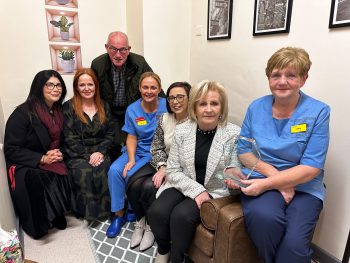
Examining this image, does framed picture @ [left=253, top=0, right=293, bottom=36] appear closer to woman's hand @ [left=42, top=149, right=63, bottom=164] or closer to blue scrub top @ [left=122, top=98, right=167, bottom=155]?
blue scrub top @ [left=122, top=98, right=167, bottom=155]

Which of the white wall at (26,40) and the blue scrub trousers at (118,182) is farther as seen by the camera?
the white wall at (26,40)

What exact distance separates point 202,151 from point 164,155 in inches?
17.1

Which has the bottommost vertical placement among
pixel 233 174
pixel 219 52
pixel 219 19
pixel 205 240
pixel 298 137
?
pixel 205 240

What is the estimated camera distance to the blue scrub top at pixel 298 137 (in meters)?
1.30

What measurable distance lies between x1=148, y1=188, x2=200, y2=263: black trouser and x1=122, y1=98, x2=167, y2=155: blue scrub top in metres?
0.64

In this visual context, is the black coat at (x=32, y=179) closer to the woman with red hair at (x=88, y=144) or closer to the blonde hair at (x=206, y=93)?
the woman with red hair at (x=88, y=144)

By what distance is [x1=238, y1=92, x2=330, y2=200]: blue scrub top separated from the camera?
130 cm

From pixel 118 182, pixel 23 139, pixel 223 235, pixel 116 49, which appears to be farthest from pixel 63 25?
pixel 223 235

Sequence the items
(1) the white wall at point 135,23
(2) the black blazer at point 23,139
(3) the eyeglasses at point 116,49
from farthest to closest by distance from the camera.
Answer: (1) the white wall at point 135,23, (3) the eyeglasses at point 116,49, (2) the black blazer at point 23,139

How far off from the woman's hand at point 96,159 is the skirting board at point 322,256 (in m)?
1.68

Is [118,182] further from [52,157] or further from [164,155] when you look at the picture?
[52,157]

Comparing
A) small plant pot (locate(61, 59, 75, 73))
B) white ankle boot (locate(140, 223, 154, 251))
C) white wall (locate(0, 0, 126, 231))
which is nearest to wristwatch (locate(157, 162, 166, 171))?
white ankle boot (locate(140, 223, 154, 251))

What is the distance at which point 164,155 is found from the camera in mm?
1983

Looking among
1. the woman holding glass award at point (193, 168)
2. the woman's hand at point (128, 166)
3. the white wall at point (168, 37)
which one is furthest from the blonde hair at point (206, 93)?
the white wall at point (168, 37)
